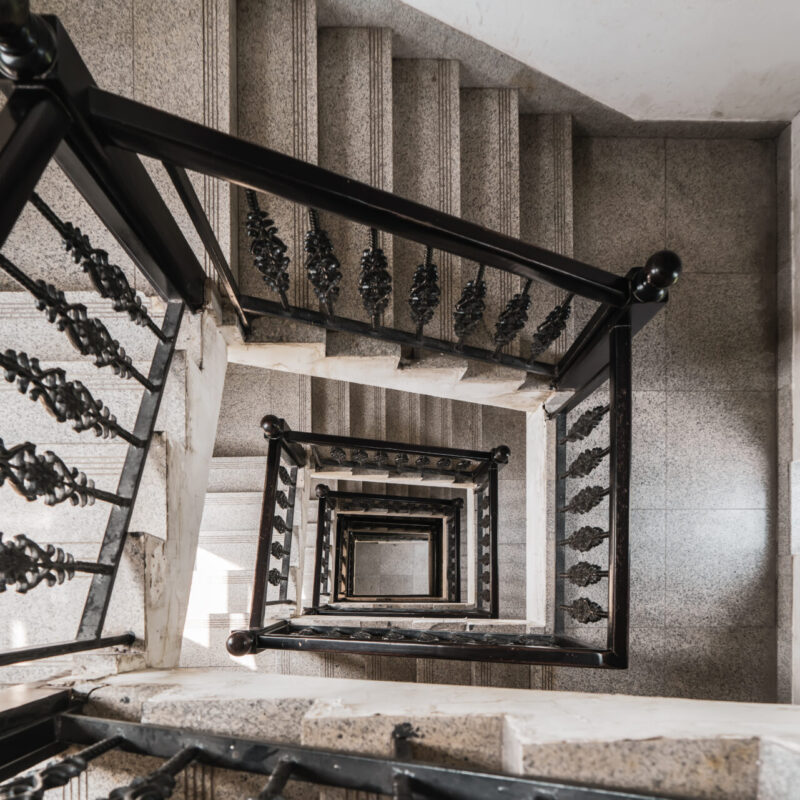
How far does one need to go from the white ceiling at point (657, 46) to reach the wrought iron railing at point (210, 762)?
3188 millimetres

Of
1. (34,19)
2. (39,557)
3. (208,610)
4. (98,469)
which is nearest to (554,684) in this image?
(208,610)

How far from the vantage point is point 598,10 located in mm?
2809

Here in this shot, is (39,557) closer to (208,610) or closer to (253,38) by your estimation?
(253,38)

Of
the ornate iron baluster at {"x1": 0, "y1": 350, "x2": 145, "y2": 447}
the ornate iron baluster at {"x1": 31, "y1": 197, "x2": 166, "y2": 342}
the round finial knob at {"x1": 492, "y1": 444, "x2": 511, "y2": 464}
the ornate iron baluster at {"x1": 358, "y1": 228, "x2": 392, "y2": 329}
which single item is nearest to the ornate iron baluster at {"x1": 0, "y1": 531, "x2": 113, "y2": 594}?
the ornate iron baluster at {"x1": 0, "y1": 350, "x2": 145, "y2": 447}

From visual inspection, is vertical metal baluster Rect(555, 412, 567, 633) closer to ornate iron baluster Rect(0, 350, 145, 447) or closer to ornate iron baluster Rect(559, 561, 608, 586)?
ornate iron baluster Rect(559, 561, 608, 586)

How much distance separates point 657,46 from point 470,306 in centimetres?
203

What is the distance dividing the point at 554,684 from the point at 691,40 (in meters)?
3.56

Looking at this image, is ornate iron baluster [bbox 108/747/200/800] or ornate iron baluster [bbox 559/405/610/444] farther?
ornate iron baluster [bbox 559/405/610/444]

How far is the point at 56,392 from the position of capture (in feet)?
3.62

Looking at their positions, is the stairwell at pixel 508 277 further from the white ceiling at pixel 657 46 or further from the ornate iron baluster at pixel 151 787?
the ornate iron baluster at pixel 151 787

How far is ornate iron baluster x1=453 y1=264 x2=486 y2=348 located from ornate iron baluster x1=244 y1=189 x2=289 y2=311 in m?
0.66

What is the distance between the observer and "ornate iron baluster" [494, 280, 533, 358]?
219cm

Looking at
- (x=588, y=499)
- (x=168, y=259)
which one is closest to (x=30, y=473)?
(x=168, y=259)

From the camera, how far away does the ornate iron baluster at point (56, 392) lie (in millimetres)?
1003
